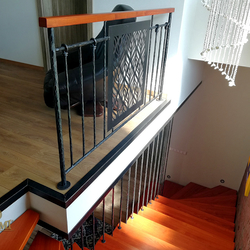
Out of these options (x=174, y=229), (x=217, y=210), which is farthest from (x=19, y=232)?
(x=217, y=210)

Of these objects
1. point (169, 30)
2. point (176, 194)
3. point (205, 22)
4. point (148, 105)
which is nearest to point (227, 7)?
point (205, 22)

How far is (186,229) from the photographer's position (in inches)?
123

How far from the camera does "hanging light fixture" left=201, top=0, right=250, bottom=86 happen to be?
8.33ft

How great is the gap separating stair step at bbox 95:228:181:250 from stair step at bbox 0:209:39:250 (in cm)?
110

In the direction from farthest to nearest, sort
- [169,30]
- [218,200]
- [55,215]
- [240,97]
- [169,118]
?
1. [218,200]
2. [240,97]
3. [169,118]
4. [169,30]
5. [55,215]

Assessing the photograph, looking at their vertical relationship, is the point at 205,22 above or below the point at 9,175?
above

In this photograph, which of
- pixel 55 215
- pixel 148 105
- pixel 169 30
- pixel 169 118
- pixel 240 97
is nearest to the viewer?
pixel 55 215

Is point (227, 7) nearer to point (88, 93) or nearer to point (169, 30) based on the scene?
point (169, 30)

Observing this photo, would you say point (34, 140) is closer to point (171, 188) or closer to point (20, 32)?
point (20, 32)

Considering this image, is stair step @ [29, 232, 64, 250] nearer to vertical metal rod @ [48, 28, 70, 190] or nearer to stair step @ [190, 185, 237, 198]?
vertical metal rod @ [48, 28, 70, 190]

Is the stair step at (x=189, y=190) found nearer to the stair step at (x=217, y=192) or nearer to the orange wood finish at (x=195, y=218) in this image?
the stair step at (x=217, y=192)

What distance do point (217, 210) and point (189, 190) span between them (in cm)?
137

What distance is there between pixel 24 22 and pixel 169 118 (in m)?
2.82

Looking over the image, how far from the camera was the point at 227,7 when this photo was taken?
2582 mm
